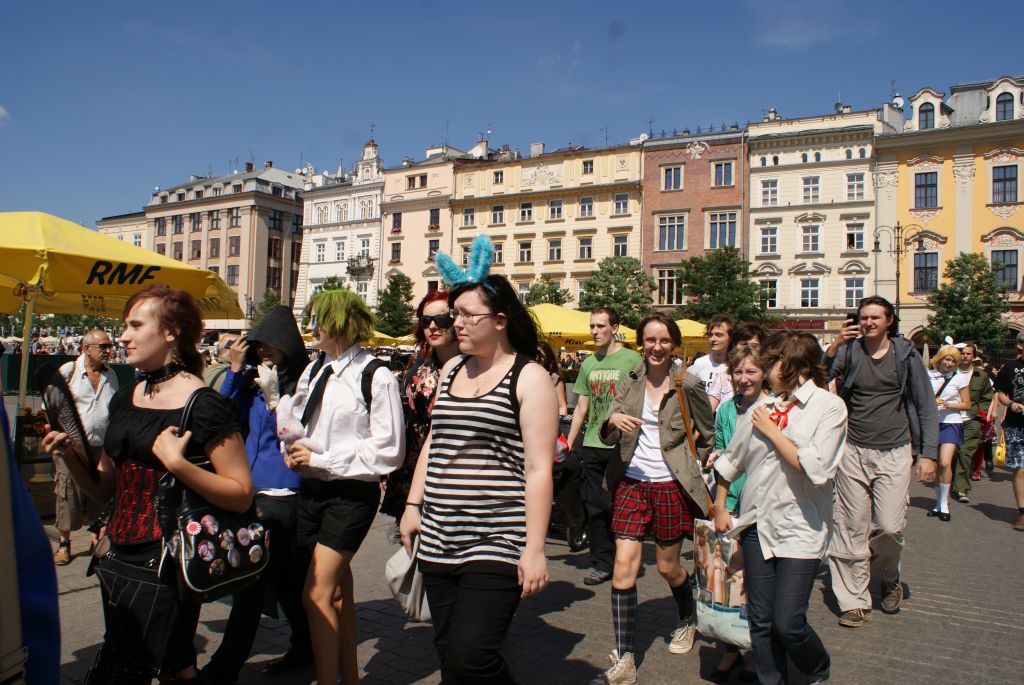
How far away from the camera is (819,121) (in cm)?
4406

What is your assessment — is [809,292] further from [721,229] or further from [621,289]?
[621,289]

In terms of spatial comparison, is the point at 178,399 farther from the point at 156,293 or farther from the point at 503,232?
the point at 503,232

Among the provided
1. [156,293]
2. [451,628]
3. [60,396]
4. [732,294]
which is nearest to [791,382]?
[451,628]

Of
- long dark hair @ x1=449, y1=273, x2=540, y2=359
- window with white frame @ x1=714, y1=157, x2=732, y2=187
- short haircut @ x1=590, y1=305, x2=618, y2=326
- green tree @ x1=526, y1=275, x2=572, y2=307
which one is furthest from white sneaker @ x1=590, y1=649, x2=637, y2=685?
window with white frame @ x1=714, y1=157, x2=732, y2=187

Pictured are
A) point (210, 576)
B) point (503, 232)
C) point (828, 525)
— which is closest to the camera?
point (210, 576)

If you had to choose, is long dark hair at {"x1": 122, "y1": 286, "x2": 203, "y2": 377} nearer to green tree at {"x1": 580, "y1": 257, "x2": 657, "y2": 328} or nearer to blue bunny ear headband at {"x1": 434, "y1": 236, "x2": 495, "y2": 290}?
blue bunny ear headband at {"x1": 434, "y1": 236, "x2": 495, "y2": 290}

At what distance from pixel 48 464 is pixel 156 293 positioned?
627 centimetres

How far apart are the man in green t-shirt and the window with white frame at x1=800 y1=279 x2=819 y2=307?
4058cm

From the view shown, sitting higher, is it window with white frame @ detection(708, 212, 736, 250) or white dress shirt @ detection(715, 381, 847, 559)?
window with white frame @ detection(708, 212, 736, 250)

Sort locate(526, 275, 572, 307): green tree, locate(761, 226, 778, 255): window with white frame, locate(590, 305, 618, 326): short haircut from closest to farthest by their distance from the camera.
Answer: locate(590, 305, 618, 326): short haircut → locate(761, 226, 778, 255): window with white frame → locate(526, 275, 572, 307): green tree

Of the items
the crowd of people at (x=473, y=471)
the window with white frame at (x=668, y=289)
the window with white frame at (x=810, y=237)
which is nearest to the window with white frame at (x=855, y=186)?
the window with white frame at (x=810, y=237)

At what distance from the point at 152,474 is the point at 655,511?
2.88 metres

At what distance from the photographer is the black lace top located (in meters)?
2.82

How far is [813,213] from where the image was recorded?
43969 mm
